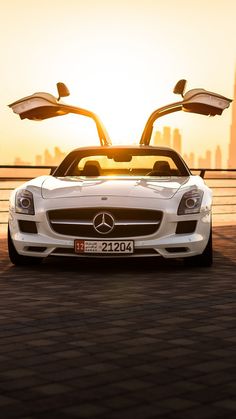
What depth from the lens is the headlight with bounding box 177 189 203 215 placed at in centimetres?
834

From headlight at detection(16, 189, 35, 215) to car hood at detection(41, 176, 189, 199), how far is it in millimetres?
148

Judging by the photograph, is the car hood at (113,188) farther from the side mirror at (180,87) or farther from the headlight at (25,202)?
the side mirror at (180,87)

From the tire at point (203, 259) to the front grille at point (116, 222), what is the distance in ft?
2.28

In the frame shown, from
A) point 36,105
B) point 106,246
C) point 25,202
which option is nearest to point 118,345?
point 106,246

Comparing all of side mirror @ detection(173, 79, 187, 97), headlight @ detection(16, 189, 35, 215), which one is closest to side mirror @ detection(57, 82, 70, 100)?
side mirror @ detection(173, 79, 187, 97)

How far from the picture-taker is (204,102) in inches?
459

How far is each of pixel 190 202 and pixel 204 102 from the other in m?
3.57

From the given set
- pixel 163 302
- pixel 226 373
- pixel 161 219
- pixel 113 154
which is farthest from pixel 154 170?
pixel 226 373

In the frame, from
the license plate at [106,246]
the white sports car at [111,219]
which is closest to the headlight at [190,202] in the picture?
the white sports car at [111,219]

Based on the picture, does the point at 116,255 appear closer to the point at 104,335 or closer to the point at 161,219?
A: the point at 161,219

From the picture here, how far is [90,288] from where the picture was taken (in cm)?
725

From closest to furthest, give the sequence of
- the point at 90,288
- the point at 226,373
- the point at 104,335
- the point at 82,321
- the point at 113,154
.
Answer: the point at 226,373 < the point at 104,335 < the point at 82,321 < the point at 90,288 < the point at 113,154

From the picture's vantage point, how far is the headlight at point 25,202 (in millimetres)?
8453

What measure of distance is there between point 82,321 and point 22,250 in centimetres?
311
